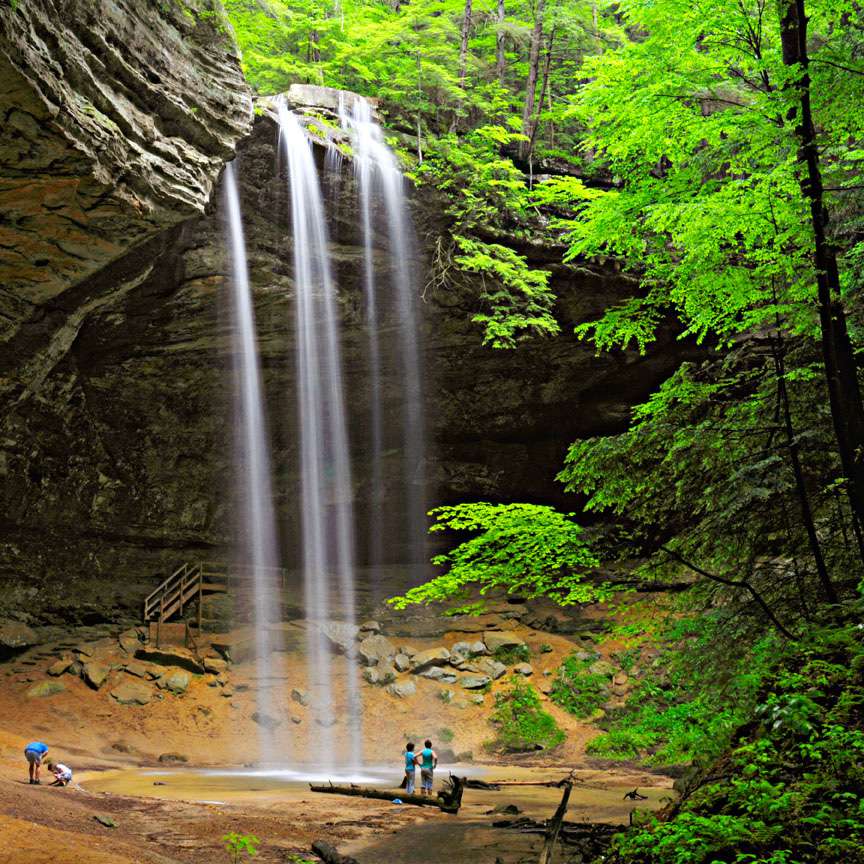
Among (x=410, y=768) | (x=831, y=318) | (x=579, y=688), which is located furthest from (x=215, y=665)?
(x=831, y=318)

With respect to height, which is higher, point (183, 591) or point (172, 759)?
point (183, 591)

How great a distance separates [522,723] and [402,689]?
10.2ft

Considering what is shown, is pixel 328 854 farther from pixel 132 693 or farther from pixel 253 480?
Answer: pixel 253 480

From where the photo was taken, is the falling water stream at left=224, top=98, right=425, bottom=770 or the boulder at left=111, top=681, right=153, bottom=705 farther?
the falling water stream at left=224, top=98, right=425, bottom=770

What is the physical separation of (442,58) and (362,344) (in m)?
8.55

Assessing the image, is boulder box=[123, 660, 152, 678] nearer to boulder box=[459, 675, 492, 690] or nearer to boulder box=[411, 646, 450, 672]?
boulder box=[411, 646, 450, 672]

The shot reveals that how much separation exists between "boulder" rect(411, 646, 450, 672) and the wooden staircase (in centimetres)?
565

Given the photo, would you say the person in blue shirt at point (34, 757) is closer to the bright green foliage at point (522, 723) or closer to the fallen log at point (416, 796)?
the fallen log at point (416, 796)

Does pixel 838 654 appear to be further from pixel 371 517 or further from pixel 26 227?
pixel 371 517

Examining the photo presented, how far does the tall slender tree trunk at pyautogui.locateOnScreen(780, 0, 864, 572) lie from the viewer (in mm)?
4941

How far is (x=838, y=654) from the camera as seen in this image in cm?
463

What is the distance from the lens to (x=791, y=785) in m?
3.73

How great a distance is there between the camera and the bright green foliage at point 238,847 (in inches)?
258

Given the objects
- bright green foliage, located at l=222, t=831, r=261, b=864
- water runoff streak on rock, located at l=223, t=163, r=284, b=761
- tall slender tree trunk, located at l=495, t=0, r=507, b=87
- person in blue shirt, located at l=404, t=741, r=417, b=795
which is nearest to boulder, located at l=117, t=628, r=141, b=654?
water runoff streak on rock, located at l=223, t=163, r=284, b=761
